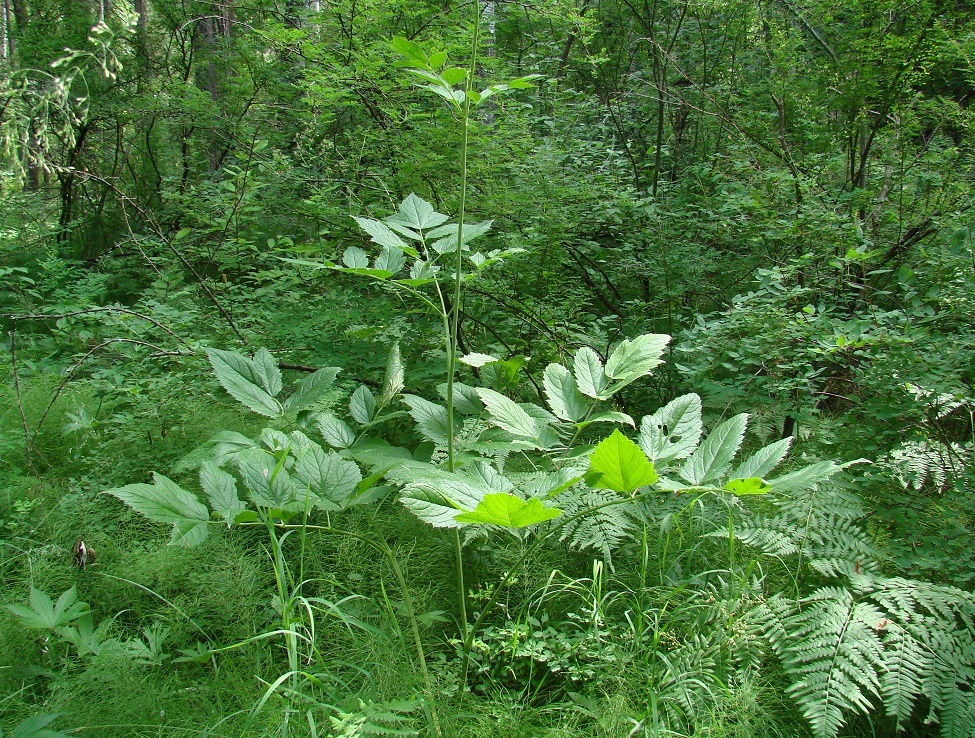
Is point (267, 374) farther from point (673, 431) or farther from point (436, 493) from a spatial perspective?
point (673, 431)

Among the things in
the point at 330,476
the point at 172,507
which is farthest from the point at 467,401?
the point at 172,507

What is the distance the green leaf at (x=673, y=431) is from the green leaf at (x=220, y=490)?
0.73 meters

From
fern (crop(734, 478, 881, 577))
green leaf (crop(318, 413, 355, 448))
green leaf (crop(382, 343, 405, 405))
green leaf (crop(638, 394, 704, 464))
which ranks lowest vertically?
fern (crop(734, 478, 881, 577))

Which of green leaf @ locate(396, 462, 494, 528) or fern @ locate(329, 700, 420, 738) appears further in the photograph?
fern @ locate(329, 700, 420, 738)

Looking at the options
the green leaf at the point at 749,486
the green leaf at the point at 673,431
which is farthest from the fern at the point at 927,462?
the green leaf at the point at 749,486

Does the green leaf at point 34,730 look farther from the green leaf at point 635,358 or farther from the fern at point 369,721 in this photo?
the green leaf at point 635,358

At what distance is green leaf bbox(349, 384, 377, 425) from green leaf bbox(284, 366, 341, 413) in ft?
0.21

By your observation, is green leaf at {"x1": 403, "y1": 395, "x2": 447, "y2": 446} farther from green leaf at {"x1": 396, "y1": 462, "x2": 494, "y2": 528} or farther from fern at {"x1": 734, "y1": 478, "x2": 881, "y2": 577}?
fern at {"x1": 734, "y1": 478, "x2": 881, "y2": 577}

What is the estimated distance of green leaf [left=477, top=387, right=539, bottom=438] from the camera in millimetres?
1212

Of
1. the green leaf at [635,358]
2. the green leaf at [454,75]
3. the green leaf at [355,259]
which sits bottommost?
the green leaf at [635,358]

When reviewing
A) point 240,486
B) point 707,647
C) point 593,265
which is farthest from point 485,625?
point 593,265

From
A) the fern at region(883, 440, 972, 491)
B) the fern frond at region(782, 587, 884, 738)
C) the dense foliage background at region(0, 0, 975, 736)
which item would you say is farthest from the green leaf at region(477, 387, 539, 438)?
the fern at region(883, 440, 972, 491)

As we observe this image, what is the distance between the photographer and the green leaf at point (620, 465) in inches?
34.9

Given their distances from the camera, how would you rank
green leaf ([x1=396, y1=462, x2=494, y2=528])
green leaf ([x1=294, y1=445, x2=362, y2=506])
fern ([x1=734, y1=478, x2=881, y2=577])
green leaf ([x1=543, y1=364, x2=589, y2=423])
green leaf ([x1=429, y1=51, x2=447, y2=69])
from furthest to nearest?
fern ([x1=734, y1=478, x2=881, y2=577])
green leaf ([x1=543, y1=364, x2=589, y2=423])
green leaf ([x1=294, y1=445, x2=362, y2=506])
green leaf ([x1=429, y1=51, x2=447, y2=69])
green leaf ([x1=396, y1=462, x2=494, y2=528])
